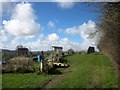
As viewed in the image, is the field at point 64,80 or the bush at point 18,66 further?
the bush at point 18,66

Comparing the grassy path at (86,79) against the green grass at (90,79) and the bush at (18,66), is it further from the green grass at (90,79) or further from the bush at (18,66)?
the bush at (18,66)

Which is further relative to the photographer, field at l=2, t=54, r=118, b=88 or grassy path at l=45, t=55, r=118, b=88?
field at l=2, t=54, r=118, b=88

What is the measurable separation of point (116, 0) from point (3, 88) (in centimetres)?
934

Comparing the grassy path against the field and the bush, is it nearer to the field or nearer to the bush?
the field

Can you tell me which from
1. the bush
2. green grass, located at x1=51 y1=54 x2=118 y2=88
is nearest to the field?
green grass, located at x1=51 y1=54 x2=118 y2=88

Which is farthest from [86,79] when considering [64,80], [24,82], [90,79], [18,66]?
[18,66]

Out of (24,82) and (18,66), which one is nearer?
(24,82)

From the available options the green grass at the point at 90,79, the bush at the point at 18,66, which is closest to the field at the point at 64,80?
the green grass at the point at 90,79

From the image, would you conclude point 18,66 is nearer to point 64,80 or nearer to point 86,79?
point 64,80

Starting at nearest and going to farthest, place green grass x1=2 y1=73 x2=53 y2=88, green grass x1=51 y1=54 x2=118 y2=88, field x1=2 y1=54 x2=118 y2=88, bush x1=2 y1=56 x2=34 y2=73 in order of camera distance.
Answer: green grass x1=51 y1=54 x2=118 y2=88 → field x1=2 y1=54 x2=118 y2=88 → green grass x1=2 y1=73 x2=53 y2=88 → bush x1=2 y1=56 x2=34 y2=73

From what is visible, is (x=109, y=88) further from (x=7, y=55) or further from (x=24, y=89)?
(x=7, y=55)

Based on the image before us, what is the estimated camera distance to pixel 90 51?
4633 inches

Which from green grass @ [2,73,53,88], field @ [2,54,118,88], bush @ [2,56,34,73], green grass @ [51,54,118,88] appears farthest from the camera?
bush @ [2,56,34,73]

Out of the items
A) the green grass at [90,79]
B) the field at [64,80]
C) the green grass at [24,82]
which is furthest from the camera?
the green grass at [24,82]
